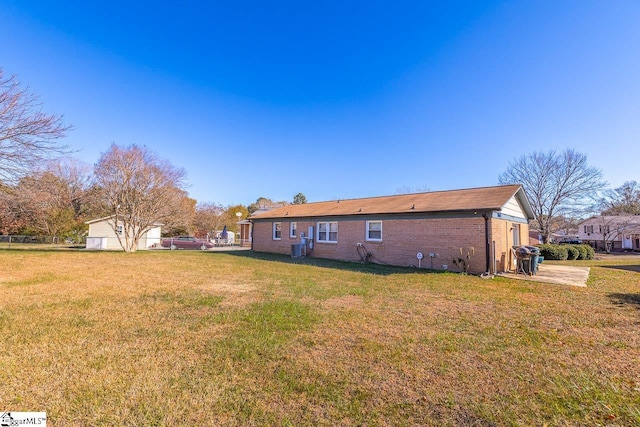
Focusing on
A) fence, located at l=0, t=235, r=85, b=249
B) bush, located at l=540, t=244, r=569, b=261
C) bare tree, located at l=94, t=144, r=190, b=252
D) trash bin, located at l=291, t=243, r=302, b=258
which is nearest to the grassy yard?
Answer: trash bin, located at l=291, t=243, r=302, b=258

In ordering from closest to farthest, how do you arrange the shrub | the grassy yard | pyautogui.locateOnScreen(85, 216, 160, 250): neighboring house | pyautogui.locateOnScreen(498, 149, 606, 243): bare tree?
1. the grassy yard
2. the shrub
3. pyautogui.locateOnScreen(85, 216, 160, 250): neighboring house
4. pyautogui.locateOnScreen(498, 149, 606, 243): bare tree

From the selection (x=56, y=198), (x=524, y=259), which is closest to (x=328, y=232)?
(x=524, y=259)

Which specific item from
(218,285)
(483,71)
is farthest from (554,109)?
(218,285)

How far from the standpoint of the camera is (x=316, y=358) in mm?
3598

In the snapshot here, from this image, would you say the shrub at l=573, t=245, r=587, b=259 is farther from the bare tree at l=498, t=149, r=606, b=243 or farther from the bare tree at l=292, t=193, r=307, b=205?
the bare tree at l=292, t=193, r=307, b=205

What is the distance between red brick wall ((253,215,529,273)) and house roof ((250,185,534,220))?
1.67 ft

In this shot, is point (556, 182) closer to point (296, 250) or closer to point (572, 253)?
point (572, 253)

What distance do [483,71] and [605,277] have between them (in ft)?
31.3

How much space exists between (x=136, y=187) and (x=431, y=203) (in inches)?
758

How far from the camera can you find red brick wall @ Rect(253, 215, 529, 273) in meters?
11.4

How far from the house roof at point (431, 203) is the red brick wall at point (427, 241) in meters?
0.51

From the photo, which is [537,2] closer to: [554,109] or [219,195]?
[554,109]

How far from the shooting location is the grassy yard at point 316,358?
100 inches

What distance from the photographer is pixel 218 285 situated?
8.30m
